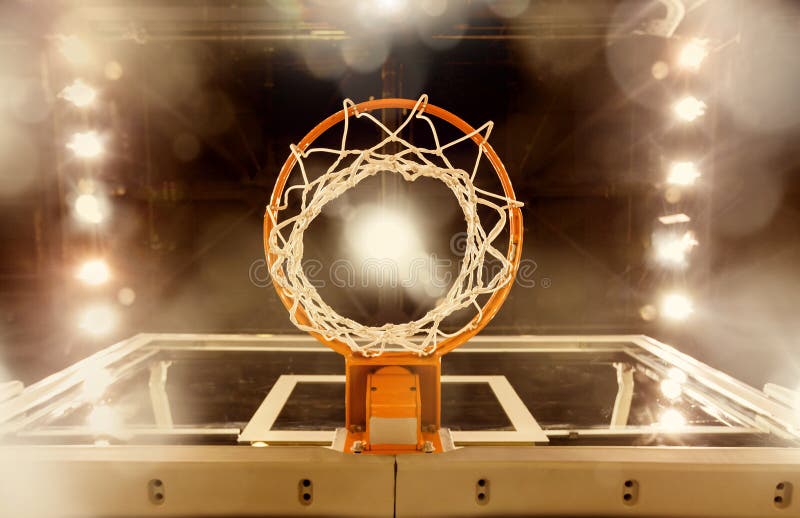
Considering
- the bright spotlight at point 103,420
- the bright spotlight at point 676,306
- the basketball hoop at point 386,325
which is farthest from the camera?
the bright spotlight at point 676,306

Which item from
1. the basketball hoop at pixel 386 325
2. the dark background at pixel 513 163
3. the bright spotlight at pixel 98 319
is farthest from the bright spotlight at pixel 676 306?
the bright spotlight at pixel 98 319

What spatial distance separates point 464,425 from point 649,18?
275cm

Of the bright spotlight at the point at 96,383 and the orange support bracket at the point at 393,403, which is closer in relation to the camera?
the orange support bracket at the point at 393,403

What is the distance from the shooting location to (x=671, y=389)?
6.35ft

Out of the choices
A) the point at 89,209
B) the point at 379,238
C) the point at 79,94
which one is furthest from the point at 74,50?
the point at 379,238

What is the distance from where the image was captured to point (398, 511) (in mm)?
1226

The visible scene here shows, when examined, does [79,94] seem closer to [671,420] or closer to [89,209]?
[89,209]

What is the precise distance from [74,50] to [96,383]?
9.41ft

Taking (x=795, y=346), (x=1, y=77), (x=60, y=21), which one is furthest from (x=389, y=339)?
(x=1, y=77)

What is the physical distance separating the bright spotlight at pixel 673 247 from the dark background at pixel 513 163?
85 mm

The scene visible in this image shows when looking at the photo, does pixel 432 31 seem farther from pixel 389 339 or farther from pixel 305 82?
pixel 389 339

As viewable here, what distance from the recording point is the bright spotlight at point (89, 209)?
147 inches

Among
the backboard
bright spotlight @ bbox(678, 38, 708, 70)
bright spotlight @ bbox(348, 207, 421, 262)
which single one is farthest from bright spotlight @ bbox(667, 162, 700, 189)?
bright spotlight @ bbox(348, 207, 421, 262)

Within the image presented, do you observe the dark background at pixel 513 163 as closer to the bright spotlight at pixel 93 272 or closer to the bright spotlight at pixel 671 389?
the bright spotlight at pixel 93 272
